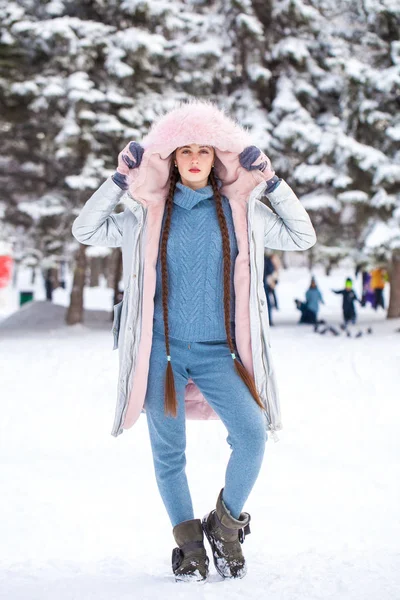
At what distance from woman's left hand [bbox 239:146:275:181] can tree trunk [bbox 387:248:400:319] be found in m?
12.9

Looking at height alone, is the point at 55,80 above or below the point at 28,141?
above

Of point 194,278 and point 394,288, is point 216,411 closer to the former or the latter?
point 194,278

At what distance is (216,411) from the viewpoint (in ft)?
11.1

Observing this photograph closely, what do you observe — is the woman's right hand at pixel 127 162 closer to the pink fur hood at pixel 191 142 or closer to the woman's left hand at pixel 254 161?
the pink fur hood at pixel 191 142

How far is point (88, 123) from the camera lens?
15250mm

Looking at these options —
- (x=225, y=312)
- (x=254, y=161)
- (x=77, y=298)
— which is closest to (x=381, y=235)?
(x=77, y=298)

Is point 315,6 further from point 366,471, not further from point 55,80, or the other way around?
point 366,471

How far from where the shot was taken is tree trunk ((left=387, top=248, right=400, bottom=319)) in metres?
16.5

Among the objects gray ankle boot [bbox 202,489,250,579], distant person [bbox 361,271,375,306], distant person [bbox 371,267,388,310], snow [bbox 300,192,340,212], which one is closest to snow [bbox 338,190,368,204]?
snow [bbox 300,192,340,212]

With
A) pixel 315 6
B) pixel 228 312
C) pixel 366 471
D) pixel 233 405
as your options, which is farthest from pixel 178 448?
pixel 315 6

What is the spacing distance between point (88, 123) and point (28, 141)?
115 inches

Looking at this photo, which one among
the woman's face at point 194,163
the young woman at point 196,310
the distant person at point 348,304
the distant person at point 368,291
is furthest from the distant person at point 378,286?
the woman's face at point 194,163

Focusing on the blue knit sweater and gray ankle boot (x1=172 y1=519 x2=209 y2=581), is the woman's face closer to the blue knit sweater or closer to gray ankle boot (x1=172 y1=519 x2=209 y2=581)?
the blue knit sweater

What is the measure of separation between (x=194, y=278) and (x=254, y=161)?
0.64m
